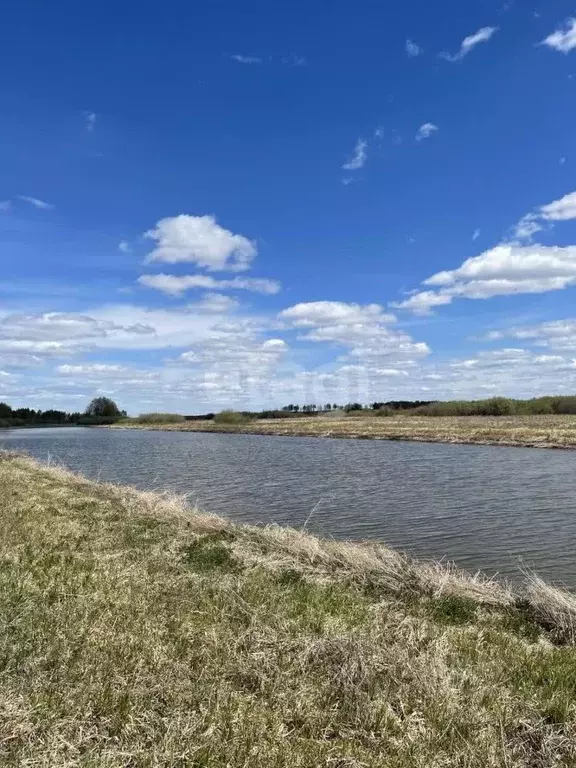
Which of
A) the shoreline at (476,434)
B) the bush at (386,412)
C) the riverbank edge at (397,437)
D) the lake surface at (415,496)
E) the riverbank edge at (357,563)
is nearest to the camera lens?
the riverbank edge at (357,563)

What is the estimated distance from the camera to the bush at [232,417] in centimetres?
12332

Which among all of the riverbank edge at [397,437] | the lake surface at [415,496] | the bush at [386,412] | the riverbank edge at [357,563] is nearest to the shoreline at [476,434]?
the riverbank edge at [397,437]

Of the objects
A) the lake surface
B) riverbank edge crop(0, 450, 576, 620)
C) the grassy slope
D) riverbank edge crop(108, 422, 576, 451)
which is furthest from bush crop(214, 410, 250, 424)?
the grassy slope

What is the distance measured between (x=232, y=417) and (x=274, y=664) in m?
119

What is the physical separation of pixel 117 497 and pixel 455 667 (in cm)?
1641

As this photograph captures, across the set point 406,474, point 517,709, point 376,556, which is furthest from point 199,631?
point 406,474

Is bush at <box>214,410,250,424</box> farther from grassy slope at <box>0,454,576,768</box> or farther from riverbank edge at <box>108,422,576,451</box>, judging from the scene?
grassy slope at <box>0,454,576,768</box>

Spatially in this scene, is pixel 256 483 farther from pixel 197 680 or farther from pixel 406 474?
pixel 197 680

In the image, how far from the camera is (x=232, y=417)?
410 ft

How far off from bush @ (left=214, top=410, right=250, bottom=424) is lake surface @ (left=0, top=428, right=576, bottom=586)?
7589cm

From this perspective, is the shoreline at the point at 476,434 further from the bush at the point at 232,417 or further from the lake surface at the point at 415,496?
the bush at the point at 232,417

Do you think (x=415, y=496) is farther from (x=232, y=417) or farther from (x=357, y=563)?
(x=232, y=417)

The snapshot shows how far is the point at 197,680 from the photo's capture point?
593 centimetres

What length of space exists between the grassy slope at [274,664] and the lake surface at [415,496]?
Answer: 4755 millimetres
